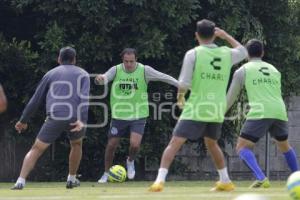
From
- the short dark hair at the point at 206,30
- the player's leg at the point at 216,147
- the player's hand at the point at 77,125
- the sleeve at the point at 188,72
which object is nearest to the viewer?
the sleeve at the point at 188,72

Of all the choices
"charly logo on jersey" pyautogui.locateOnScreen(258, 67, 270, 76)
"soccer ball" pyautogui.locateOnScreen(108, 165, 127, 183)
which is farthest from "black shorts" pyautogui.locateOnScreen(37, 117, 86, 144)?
"charly logo on jersey" pyautogui.locateOnScreen(258, 67, 270, 76)

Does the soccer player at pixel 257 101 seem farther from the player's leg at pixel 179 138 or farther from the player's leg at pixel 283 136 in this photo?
the player's leg at pixel 179 138

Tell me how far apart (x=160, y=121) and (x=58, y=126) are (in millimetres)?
6850

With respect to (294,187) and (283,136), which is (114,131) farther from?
(294,187)

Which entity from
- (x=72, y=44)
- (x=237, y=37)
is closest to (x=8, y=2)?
(x=72, y=44)

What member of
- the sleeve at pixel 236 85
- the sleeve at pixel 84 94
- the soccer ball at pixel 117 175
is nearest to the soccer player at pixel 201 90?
the sleeve at pixel 236 85

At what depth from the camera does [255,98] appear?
1082 centimetres

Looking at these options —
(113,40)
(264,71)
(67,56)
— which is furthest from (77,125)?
(113,40)

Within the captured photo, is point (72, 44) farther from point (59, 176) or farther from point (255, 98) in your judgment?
point (255, 98)

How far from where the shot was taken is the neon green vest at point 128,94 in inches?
540

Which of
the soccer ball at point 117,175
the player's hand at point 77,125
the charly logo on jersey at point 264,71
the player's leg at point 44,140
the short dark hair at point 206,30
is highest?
the short dark hair at point 206,30

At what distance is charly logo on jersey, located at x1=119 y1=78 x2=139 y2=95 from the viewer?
1371 cm

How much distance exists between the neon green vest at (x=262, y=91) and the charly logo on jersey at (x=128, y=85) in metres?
3.24

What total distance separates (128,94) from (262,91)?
11.5ft
